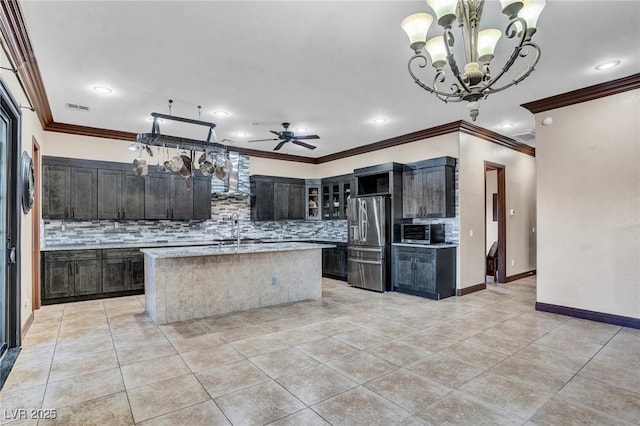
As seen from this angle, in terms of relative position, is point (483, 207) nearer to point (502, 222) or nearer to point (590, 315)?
point (502, 222)

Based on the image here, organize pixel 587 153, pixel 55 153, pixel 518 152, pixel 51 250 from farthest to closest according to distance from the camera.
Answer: pixel 518 152 → pixel 55 153 → pixel 51 250 → pixel 587 153

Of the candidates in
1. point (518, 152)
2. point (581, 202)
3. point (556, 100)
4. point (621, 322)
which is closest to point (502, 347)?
point (621, 322)

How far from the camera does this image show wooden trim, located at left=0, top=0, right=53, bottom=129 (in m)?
2.64

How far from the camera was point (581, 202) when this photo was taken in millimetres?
4430

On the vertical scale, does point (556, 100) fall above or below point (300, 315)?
above

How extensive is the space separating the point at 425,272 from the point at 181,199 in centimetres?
459

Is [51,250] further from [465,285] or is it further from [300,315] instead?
[465,285]

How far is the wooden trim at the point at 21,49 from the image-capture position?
8.65 ft

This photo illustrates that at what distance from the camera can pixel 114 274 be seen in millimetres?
5590

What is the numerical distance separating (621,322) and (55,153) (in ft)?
27.4

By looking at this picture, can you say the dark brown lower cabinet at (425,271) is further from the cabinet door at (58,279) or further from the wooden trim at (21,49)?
the wooden trim at (21,49)

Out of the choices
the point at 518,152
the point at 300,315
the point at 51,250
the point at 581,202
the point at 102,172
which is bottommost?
the point at 300,315

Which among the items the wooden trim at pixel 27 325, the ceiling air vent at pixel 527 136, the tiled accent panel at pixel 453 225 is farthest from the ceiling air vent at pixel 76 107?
the ceiling air vent at pixel 527 136

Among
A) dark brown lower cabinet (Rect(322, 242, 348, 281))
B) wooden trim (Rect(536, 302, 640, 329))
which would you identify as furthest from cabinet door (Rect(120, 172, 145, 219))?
wooden trim (Rect(536, 302, 640, 329))
